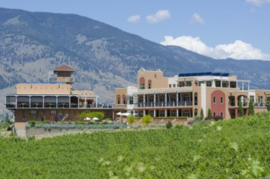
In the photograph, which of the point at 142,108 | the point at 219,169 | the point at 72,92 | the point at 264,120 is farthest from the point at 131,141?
the point at 72,92

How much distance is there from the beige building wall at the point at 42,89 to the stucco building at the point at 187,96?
766 cm

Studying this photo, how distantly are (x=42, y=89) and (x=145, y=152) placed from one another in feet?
141

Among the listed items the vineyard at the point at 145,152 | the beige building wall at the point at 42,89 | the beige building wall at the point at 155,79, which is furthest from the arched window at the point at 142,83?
the vineyard at the point at 145,152

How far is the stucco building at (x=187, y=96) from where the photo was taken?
62438 mm

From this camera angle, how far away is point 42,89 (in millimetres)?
70250

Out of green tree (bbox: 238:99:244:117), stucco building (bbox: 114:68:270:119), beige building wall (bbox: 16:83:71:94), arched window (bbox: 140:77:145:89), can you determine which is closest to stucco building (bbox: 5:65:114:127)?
beige building wall (bbox: 16:83:71:94)

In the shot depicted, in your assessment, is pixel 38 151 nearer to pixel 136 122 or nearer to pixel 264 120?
pixel 264 120

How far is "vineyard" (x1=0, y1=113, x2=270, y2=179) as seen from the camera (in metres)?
22.4

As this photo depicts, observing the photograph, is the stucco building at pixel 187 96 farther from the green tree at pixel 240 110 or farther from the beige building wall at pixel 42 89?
the beige building wall at pixel 42 89

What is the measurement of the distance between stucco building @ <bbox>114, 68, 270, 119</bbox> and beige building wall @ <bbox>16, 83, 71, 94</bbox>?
7.66 metres

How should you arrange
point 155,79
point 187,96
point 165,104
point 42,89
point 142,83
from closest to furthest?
1. point 187,96
2. point 165,104
3. point 42,89
4. point 155,79
5. point 142,83

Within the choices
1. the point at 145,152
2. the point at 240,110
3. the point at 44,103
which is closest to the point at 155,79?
the point at 240,110

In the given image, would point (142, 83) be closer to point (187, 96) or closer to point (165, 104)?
point (165, 104)

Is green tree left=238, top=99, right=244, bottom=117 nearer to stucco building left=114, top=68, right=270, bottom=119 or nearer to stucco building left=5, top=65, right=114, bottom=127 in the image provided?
stucco building left=114, top=68, right=270, bottom=119
